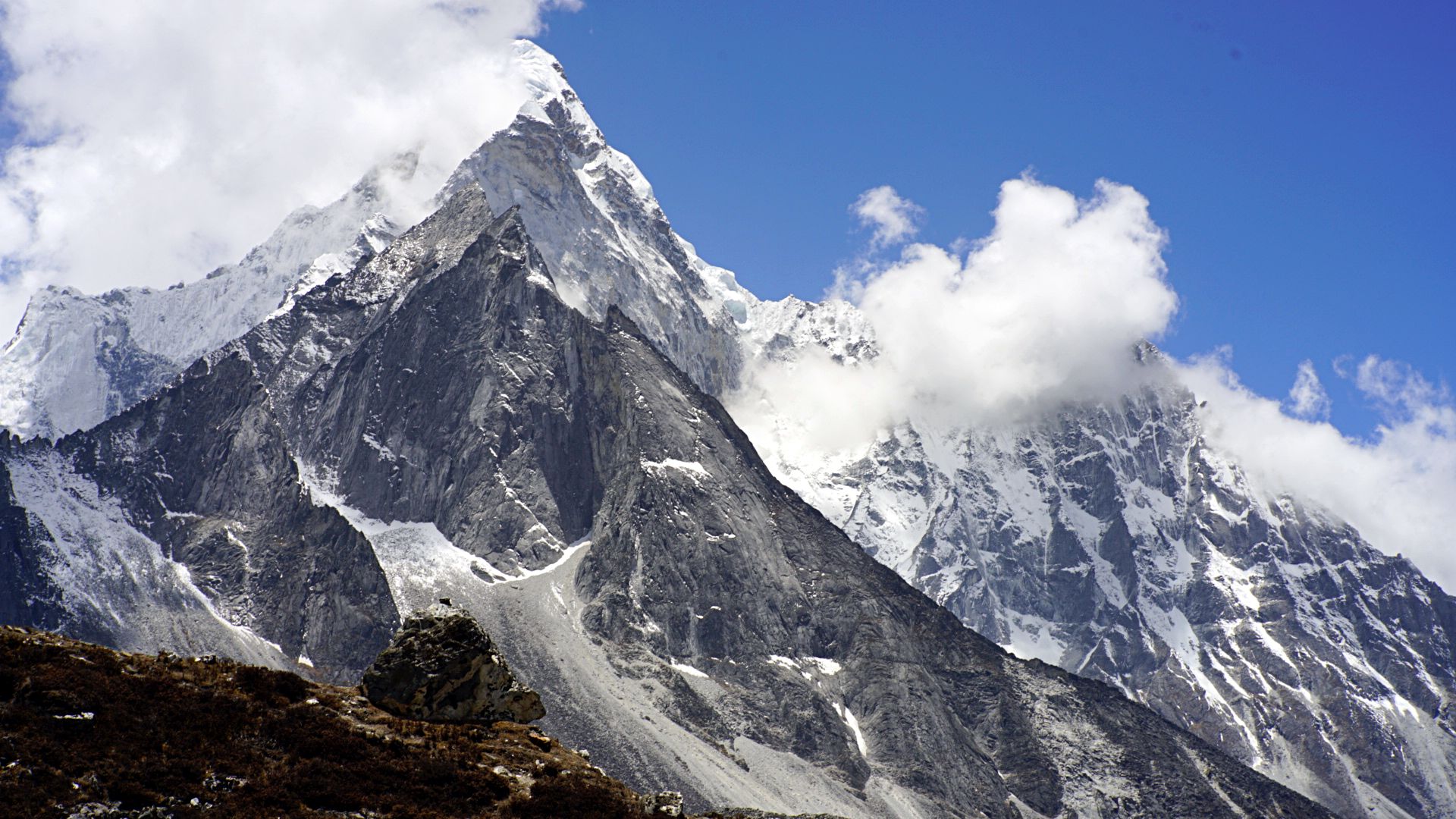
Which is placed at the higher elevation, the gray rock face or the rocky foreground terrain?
the gray rock face

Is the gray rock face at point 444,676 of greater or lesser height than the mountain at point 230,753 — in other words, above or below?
above

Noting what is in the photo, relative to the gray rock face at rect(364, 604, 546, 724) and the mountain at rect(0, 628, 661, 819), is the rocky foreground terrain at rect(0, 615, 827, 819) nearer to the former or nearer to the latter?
the mountain at rect(0, 628, 661, 819)

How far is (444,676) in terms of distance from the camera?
5397 centimetres

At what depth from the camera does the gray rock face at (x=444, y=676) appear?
2110 inches

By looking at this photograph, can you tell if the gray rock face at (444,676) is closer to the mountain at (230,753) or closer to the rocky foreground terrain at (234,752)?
the rocky foreground terrain at (234,752)

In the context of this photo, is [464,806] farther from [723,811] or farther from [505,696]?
[723,811]

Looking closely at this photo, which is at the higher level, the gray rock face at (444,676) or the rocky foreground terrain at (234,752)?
the gray rock face at (444,676)

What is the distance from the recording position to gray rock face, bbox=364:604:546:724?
53594 millimetres

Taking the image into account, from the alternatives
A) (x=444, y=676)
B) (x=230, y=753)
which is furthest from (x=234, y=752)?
(x=444, y=676)

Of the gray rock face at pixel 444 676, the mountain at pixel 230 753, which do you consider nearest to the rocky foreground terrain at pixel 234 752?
the mountain at pixel 230 753

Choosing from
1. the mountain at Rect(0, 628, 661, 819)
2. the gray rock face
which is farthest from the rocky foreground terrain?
the gray rock face

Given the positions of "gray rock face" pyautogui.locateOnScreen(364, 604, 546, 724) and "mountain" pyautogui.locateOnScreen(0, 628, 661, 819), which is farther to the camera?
"gray rock face" pyautogui.locateOnScreen(364, 604, 546, 724)

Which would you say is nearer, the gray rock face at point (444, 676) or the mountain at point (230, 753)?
the mountain at point (230, 753)

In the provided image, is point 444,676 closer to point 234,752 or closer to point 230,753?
point 234,752
